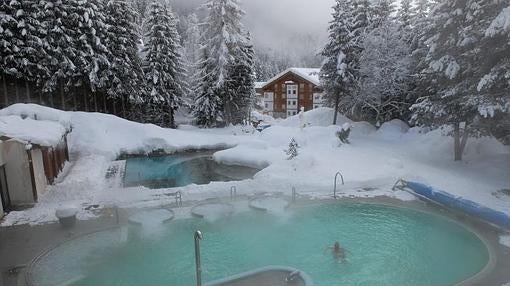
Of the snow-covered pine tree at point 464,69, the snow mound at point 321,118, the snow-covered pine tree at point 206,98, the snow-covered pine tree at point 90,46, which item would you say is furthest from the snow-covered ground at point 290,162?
the snow-covered pine tree at point 206,98

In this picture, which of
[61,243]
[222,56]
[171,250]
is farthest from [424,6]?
[61,243]

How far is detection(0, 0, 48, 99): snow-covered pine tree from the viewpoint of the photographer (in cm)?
2350

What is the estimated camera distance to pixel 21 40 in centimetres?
2395

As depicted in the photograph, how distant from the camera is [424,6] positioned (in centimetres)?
2591

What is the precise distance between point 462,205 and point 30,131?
48.2 ft

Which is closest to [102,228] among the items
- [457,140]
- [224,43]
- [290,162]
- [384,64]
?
[290,162]

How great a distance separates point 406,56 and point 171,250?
20.4 metres

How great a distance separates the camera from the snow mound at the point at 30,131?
1238 cm

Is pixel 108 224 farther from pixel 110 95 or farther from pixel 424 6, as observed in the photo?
pixel 424 6

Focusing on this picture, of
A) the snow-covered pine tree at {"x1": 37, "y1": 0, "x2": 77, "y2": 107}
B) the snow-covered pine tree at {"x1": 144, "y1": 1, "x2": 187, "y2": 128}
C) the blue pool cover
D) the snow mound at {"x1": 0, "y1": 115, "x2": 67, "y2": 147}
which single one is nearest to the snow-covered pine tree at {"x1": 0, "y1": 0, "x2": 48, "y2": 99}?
the snow-covered pine tree at {"x1": 37, "y1": 0, "x2": 77, "y2": 107}

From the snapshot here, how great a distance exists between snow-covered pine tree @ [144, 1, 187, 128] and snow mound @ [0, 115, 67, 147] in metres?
15.6

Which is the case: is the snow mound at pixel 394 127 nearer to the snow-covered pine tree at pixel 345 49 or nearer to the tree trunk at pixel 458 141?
the snow-covered pine tree at pixel 345 49

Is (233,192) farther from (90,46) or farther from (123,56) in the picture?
(123,56)

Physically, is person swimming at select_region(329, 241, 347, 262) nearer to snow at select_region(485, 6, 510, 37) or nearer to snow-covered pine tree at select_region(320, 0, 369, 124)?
snow at select_region(485, 6, 510, 37)
